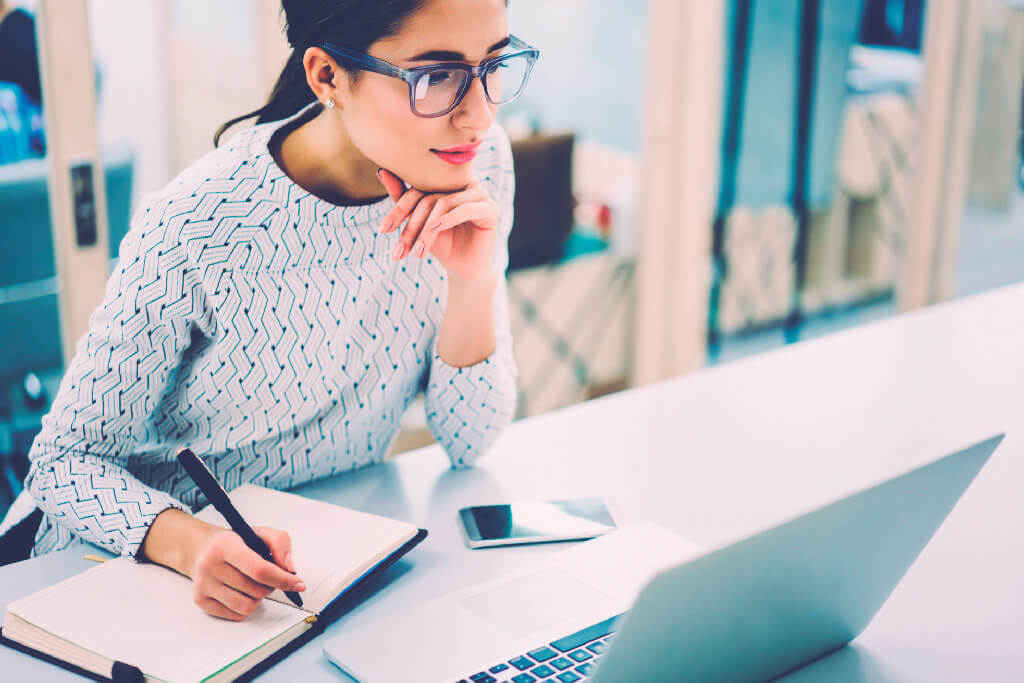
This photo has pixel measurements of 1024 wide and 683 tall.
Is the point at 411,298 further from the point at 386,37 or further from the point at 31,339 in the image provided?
the point at 31,339

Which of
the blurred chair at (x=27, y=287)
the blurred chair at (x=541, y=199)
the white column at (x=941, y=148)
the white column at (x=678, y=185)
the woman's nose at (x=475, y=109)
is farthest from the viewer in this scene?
the white column at (x=941, y=148)

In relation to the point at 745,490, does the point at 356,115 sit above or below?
above

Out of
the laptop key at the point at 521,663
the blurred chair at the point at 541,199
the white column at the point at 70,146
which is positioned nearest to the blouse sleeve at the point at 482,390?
the laptop key at the point at 521,663

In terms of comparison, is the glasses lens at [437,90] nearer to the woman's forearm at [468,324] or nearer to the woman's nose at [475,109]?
the woman's nose at [475,109]

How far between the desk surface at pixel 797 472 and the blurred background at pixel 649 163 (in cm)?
12

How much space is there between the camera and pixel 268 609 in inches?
34.2

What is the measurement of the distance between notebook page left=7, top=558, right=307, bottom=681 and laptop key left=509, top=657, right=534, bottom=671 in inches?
7.8

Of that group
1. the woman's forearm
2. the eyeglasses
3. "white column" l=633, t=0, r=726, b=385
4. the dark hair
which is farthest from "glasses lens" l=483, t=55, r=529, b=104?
"white column" l=633, t=0, r=726, b=385

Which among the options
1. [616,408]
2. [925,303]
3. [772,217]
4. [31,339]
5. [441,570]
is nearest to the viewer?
[441,570]

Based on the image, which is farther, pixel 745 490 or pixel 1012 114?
pixel 1012 114

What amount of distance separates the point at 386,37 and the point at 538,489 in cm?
54

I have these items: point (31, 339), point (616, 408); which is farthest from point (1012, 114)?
point (31, 339)

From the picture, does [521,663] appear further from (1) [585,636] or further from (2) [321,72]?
(2) [321,72]

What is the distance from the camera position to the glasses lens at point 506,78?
3.30 ft
